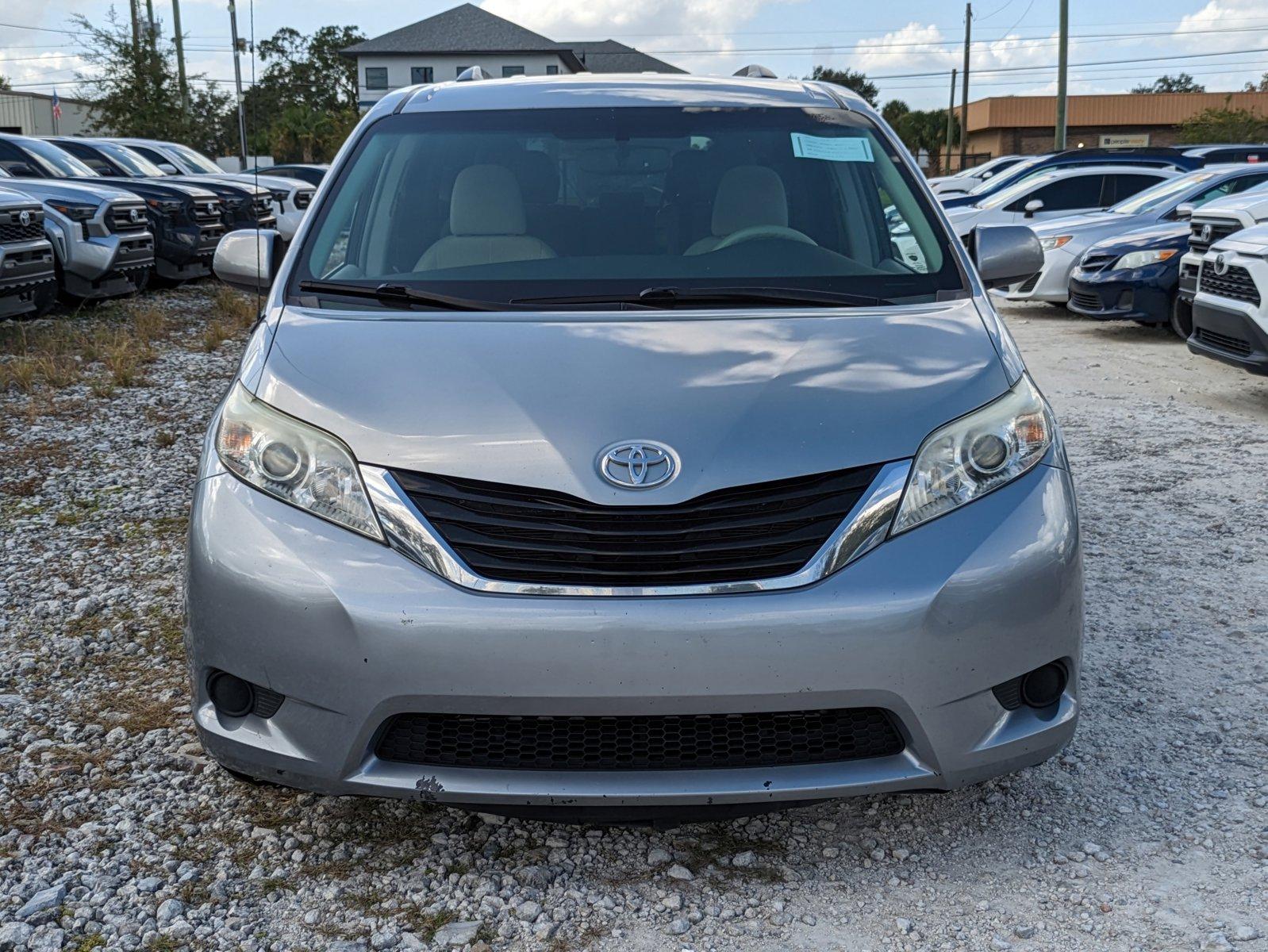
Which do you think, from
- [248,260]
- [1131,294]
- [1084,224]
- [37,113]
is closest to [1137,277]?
[1131,294]

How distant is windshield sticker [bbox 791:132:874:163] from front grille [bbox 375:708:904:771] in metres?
1.98

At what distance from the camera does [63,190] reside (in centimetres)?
1174

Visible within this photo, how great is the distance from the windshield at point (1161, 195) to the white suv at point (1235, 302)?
16.8 ft

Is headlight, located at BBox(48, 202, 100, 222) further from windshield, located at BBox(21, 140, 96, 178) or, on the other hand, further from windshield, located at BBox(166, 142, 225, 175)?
windshield, located at BBox(166, 142, 225, 175)

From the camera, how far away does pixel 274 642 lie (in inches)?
99.9

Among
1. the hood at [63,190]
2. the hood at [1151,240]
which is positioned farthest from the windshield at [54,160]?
the hood at [1151,240]

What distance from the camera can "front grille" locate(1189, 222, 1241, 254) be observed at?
8.95 meters

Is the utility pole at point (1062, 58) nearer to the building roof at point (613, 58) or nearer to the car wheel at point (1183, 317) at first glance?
the car wheel at point (1183, 317)

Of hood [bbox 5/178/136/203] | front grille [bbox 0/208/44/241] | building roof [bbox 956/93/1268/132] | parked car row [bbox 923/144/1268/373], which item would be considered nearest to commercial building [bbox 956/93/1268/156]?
building roof [bbox 956/93/1268/132]

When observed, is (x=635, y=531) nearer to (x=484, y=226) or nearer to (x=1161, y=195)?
(x=484, y=226)

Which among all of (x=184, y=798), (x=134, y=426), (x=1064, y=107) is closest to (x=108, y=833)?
(x=184, y=798)

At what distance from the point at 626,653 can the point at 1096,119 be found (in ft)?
213

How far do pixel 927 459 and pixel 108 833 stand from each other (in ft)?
6.74

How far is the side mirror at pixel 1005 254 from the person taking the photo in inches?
153
